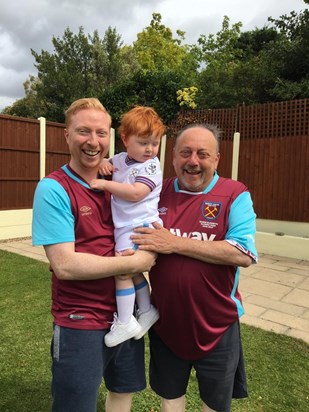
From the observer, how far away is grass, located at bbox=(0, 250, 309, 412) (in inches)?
107

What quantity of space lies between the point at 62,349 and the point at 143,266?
0.51 m

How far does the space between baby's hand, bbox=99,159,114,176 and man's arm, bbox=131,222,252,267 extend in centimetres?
33

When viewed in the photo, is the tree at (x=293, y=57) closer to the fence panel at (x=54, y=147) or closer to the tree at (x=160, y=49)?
the fence panel at (x=54, y=147)

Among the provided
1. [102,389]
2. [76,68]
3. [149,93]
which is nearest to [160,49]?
[76,68]

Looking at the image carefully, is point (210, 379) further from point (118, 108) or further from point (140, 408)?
point (118, 108)

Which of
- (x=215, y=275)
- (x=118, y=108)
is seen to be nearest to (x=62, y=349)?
(x=215, y=275)

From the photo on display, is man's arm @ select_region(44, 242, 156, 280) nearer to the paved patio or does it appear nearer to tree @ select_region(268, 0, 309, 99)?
the paved patio

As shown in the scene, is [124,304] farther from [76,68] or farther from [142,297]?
[76,68]

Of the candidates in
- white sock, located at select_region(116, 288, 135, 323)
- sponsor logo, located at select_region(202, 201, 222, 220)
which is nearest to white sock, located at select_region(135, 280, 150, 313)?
white sock, located at select_region(116, 288, 135, 323)

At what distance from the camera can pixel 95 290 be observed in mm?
1675

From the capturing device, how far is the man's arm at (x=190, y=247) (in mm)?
1725

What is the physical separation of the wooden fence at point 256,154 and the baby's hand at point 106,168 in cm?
664

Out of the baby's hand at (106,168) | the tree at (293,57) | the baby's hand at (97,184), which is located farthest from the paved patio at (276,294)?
the tree at (293,57)

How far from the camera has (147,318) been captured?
1917 mm
